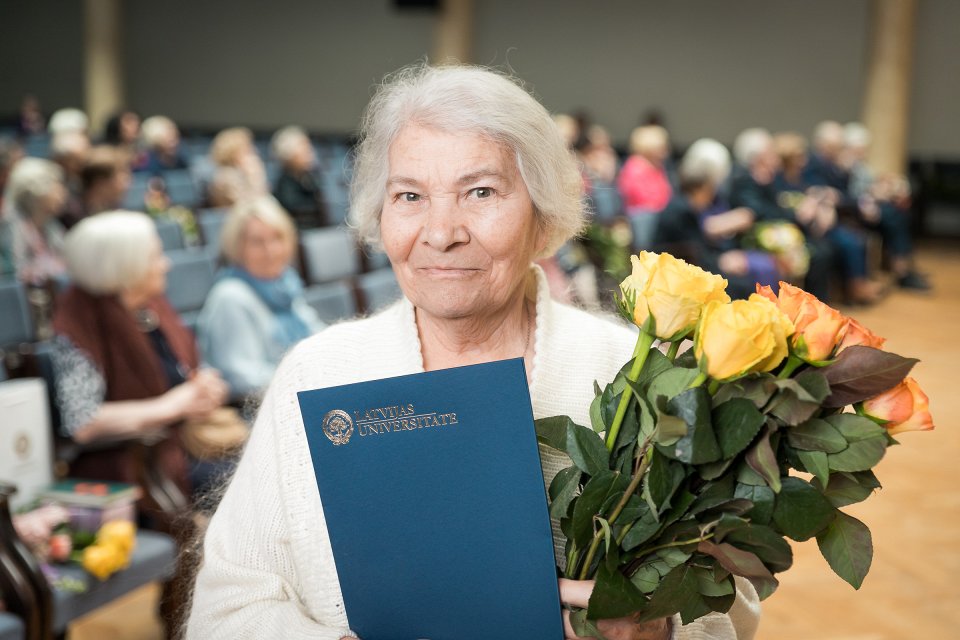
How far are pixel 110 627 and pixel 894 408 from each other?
10.2ft

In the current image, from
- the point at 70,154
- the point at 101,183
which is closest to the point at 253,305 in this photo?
the point at 101,183

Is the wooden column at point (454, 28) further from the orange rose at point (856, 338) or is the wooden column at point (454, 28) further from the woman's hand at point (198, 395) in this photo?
the orange rose at point (856, 338)

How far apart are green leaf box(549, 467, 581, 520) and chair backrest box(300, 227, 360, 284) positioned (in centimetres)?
410

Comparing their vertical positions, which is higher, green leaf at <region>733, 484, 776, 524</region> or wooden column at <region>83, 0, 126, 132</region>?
wooden column at <region>83, 0, 126, 132</region>

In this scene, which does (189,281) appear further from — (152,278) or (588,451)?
(588,451)

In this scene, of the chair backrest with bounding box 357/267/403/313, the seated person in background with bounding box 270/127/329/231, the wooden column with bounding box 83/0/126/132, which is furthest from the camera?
the wooden column with bounding box 83/0/126/132

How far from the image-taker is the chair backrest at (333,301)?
4.43m

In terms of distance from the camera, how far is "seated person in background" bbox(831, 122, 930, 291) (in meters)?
10.5

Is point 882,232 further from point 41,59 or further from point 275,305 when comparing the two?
point 41,59

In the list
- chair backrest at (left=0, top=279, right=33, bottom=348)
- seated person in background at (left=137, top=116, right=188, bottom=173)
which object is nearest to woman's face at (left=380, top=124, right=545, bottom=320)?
chair backrest at (left=0, top=279, right=33, bottom=348)

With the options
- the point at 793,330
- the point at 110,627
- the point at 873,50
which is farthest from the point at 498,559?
the point at 873,50

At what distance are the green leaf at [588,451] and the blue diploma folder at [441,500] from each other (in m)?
0.05

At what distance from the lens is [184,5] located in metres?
17.6

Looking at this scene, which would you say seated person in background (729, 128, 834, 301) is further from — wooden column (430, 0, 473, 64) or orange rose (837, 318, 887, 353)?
orange rose (837, 318, 887, 353)
